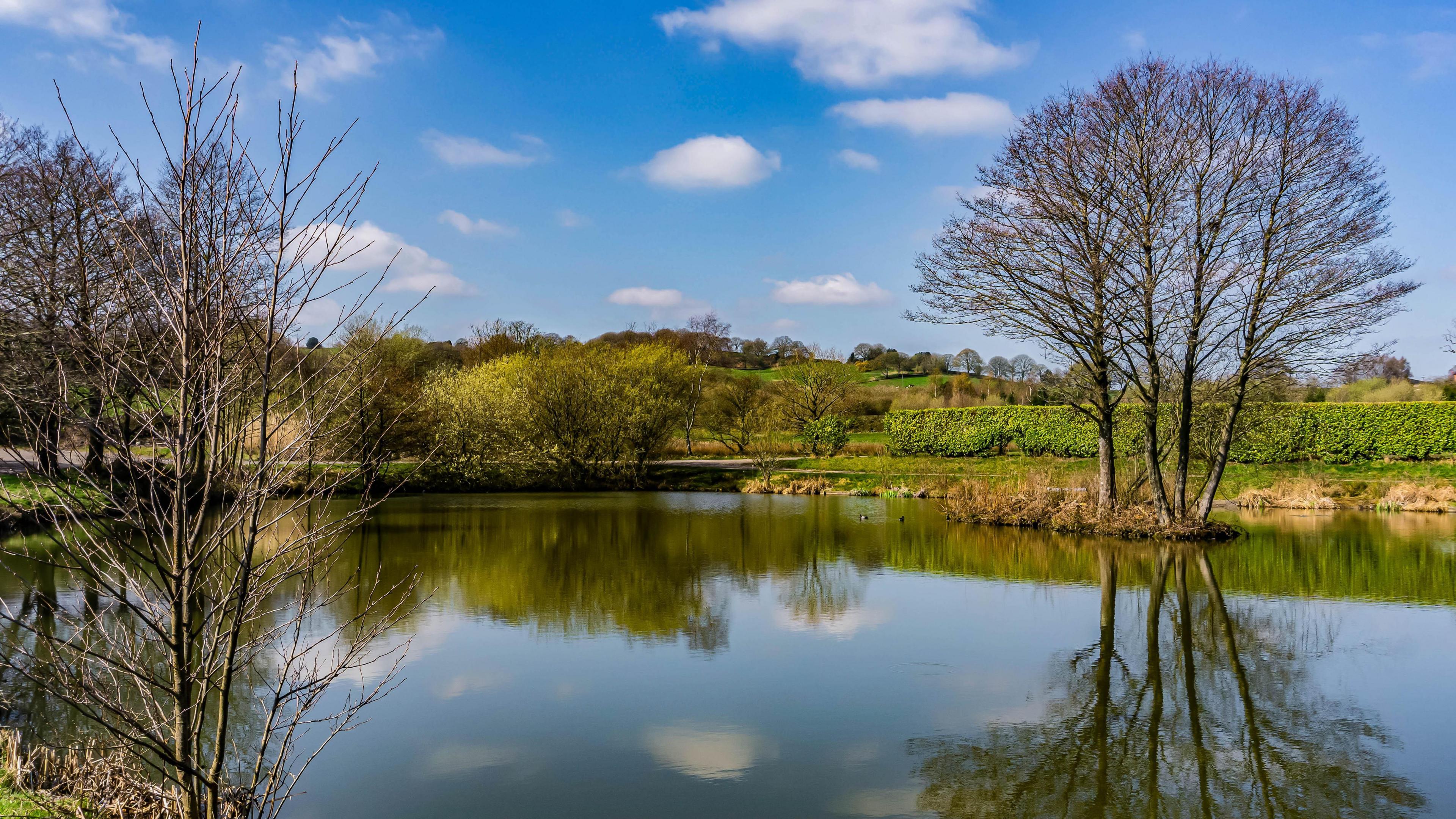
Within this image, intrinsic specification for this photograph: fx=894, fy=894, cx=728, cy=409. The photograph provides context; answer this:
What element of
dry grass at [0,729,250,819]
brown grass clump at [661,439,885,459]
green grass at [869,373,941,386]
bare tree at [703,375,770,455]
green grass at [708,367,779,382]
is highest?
green grass at [708,367,779,382]

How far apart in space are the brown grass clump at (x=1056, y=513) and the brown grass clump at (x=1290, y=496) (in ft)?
20.6

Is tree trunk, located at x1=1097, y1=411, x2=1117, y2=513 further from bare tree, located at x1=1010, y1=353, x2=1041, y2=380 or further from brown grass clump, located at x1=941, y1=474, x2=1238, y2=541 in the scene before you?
bare tree, located at x1=1010, y1=353, x2=1041, y2=380

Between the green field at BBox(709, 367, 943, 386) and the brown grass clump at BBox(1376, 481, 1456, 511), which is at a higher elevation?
the green field at BBox(709, 367, 943, 386)

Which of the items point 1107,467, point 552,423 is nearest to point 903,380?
point 552,423

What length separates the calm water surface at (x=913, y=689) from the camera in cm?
531

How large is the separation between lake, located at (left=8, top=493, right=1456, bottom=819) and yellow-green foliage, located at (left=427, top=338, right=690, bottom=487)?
45.4 ft

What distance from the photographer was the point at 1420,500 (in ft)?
69.8

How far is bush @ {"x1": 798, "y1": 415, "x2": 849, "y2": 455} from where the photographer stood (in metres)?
34.1

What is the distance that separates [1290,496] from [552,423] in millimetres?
21301

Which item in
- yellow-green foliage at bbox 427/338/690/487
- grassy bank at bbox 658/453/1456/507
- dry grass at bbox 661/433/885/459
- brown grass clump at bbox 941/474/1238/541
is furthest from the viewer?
dry grass at bbox 661/433/885/459

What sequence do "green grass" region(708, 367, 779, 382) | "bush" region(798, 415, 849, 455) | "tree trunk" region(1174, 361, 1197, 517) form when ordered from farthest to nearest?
"green grass" region(708, 367, 779, 382) < "bush" region(798, 415, 849, 455) < "tree trunk" region(1174, 361, 1197, 517)

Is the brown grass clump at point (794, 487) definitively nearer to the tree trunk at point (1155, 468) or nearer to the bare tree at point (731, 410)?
the bare tree at point (731, 410)

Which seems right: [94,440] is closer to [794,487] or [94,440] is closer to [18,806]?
[18,806]

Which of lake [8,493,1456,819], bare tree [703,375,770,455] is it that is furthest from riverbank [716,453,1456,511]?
lake [8,493,1456,819]
